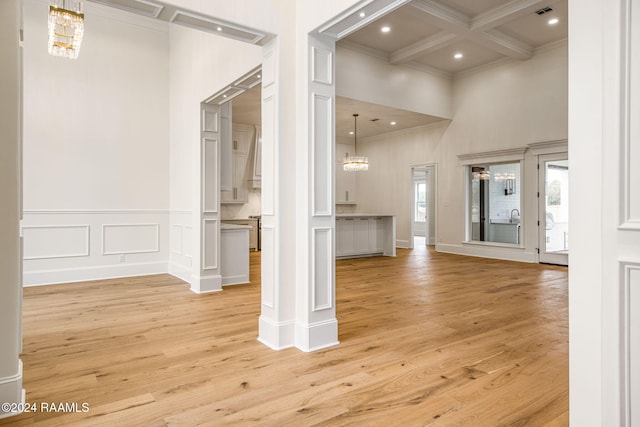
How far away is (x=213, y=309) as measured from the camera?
4.28m

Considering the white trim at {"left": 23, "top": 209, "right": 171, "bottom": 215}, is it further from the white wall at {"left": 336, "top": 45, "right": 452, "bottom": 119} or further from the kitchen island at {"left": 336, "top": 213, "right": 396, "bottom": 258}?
the white wall at {"left": 336, "top": 45, "right": 452, "bottom": 119}

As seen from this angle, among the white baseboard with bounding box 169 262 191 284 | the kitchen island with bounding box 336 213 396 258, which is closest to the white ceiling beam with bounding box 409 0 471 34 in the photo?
the kitchen island with bounding box 336 213 396 258

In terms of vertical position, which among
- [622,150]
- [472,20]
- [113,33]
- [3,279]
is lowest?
[3,279]

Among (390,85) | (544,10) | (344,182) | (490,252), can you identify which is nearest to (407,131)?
(390,85)

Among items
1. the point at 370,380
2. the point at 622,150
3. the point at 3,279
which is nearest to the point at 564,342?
the point at 370,380

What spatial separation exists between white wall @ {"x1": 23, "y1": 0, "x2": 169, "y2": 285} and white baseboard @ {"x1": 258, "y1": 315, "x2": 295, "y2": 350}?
12.8 ft

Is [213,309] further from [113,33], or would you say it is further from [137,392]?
[113,33]

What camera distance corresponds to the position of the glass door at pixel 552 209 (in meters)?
7.72

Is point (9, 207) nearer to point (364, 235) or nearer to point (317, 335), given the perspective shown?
point (317, 335)

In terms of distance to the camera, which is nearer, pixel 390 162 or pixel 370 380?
pixel 370 380

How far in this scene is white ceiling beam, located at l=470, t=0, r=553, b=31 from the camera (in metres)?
6.04

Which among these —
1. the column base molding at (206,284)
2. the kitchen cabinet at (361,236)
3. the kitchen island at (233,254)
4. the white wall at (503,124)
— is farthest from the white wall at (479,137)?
the column base molding at (206,284)

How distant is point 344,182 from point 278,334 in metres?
9.34

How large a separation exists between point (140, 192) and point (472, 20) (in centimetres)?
645
